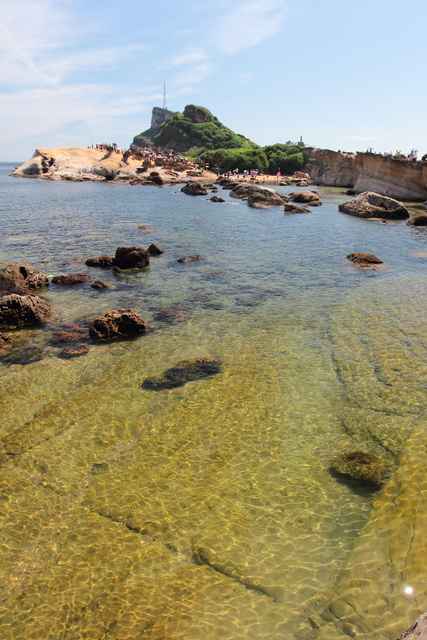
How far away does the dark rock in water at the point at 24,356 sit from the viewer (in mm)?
10422

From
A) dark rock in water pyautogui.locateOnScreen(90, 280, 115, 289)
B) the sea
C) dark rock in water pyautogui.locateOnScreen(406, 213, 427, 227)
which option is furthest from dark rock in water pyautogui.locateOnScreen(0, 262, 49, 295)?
dark rock in water pyautogui.locateOnScreen(406, 213, 427, 227)

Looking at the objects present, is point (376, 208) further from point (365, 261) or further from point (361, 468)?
point (361, 468)

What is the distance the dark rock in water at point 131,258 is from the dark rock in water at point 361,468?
15137 mm

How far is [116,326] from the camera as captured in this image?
12.0 metres

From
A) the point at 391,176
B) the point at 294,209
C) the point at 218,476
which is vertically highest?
the point at 391,176

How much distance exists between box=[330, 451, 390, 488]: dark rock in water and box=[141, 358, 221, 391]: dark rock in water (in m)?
3.83

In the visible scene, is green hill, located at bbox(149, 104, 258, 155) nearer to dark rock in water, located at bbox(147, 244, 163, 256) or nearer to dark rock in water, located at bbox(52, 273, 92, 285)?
dark rock in water, located at bbox(147, 244, 163, 256)

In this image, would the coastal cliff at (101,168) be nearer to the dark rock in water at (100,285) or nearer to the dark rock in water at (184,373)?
the dark rock in water at (100,285)

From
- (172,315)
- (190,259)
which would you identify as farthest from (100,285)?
(190,259)

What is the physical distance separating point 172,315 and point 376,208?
33.0 meters

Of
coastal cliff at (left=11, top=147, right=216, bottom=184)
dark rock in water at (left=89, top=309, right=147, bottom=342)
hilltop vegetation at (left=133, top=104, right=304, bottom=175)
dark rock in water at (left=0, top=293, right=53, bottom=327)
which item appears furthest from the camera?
hilltop vegetation at (left=133, top=104, right=304, bottom=175)

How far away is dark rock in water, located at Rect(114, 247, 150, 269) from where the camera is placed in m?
19.8

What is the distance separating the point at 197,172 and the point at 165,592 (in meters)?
97.2

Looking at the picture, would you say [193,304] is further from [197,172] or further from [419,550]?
[197,172]
